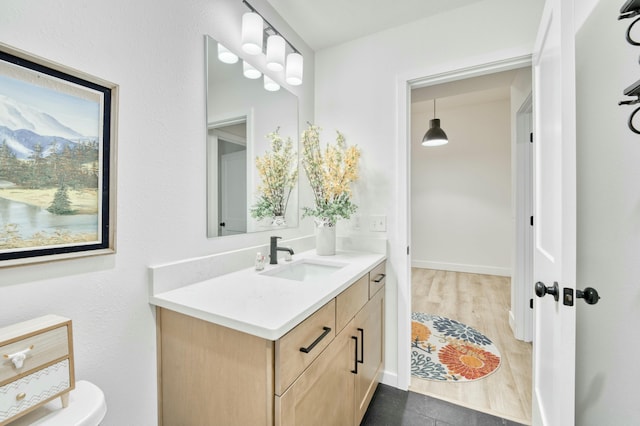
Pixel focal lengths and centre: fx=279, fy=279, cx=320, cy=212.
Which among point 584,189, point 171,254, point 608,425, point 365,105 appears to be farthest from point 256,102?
point 608,425

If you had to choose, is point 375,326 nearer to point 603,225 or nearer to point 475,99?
point 603,225

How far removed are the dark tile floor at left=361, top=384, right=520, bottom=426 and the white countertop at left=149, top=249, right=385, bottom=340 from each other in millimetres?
885

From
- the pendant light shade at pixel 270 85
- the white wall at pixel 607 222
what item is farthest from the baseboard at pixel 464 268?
the pendant light shade at pixel 270 85

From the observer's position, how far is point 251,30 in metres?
1.43

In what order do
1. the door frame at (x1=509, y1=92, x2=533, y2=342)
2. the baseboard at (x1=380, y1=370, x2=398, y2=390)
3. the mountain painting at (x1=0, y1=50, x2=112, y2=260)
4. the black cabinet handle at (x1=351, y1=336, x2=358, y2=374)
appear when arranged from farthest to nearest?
the door frame at (x1=509, y1=92, x2=533, y2=342), the baseboard at (x1=380, y1=370, x2=398, y2=390), the black cabinet handle at (x1=351, y1=336, x2=358, y2=374), the mountain painting at (x1=0, y1=50, x2=112, y2=260)

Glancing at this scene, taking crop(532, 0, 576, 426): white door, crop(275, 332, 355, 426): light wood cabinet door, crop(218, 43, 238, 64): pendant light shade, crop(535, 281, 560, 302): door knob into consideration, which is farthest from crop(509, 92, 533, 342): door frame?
crop(218, 43, 238, 64): pendant light shade

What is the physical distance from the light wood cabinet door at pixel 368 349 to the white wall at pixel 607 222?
2.94ft

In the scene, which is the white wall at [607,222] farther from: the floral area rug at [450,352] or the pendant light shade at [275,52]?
the pendant light shade at [275,52]

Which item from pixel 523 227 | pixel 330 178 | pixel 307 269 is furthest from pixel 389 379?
pixel 523 227

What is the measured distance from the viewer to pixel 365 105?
2029mm

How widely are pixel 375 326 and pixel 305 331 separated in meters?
0.93

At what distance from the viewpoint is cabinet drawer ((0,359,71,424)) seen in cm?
62

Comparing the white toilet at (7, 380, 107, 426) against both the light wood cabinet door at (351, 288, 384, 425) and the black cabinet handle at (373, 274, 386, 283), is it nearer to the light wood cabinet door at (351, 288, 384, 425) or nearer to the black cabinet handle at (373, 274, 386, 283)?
the light wood cabinet door at (351, 288, 384, 425)

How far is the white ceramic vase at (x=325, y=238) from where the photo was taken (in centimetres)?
188
